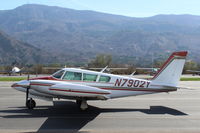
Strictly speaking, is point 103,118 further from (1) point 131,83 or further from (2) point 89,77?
(1) point 131,83

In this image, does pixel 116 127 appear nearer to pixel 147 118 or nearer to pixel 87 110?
pixel 147 118

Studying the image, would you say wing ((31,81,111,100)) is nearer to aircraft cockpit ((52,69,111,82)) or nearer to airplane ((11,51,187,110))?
airplane ((11,51,187,110))

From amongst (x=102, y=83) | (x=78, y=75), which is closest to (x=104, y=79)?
(x=102, y=83)

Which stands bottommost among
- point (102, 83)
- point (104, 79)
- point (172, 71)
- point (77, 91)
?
point (77, 91)

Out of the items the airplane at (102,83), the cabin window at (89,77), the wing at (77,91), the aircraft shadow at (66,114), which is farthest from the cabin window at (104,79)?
the wing at (77,91)

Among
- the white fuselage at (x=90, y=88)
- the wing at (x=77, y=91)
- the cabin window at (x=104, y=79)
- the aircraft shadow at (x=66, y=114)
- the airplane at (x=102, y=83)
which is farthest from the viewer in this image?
the cabin window at (x=104, y=79)

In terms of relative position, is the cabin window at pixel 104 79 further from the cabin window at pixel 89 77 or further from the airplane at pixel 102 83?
the cabin window at pixel 89 77

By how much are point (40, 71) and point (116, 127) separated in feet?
163

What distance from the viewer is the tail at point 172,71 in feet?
42.3

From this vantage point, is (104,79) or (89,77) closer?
(89,77)

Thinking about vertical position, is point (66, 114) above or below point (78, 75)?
below

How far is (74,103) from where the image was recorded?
1438cm

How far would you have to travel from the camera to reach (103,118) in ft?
35.3

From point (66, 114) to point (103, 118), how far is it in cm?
175
